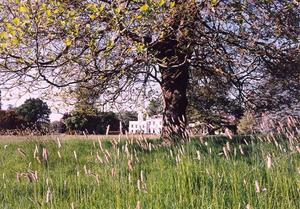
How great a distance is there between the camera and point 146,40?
10336mm

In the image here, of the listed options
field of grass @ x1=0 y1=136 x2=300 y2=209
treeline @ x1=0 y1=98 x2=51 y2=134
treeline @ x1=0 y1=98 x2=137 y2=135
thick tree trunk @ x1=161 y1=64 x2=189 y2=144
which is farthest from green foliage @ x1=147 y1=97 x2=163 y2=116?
treeline @ x1=0 y1=98 x2=51 y2=134

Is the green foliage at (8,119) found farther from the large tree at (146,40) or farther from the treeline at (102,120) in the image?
the large tree at (146,40)

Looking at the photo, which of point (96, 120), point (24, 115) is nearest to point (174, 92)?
point (96, 120)

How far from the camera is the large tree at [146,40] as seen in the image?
812cm

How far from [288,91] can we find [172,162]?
870 centimetres

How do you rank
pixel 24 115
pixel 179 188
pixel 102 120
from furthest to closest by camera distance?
pixel 24 115 < pixel 102 120 < pixel 179 188

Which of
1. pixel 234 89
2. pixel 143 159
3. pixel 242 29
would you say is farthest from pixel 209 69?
pixel 143 159

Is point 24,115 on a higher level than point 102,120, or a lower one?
higher

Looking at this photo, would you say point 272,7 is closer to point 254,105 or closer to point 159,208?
point 254,105

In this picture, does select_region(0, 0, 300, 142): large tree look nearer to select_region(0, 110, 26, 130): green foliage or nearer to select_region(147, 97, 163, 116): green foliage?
select_region(147, 97, 163, 116): green foliage

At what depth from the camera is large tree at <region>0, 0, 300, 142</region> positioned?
26.7 ft

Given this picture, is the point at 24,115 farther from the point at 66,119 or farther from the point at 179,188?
the point at 179,188

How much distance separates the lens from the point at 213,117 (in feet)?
64.7

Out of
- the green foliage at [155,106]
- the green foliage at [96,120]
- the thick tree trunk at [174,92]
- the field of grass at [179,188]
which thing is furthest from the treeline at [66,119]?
the field of grass at [179,188]
